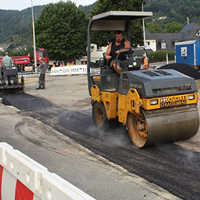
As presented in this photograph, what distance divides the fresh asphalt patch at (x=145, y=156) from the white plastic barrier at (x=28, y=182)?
6.65 ft

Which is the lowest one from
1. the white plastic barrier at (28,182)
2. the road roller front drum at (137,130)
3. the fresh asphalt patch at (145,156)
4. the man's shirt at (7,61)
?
the fresh asphalt patch at (145,156)

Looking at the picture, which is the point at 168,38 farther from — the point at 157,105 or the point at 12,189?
the point at 12,189

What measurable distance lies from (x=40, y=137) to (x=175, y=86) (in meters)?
3.23

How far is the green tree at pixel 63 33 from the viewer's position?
51.4 meters

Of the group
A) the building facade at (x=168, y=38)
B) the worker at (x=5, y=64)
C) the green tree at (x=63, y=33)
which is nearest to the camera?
the worker at (x=5, y=64)

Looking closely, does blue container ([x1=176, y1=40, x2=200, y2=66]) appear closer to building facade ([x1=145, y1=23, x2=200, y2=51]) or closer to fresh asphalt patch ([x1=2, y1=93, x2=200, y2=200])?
fresh asphalt patch ([x1=2, y1=93, x2=200, y2=200])

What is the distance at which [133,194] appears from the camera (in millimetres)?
4031

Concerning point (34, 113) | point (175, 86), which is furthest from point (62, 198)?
point (34, 113)

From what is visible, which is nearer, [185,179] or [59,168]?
[185,179]

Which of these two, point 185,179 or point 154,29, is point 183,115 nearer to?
point 185,179

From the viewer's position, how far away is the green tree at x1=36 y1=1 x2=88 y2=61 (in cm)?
5144

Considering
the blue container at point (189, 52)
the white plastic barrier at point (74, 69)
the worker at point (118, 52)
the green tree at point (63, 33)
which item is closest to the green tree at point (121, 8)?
the green tree at point (63, 33)

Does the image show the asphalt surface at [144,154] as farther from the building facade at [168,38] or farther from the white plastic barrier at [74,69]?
the building facade at [168,38]

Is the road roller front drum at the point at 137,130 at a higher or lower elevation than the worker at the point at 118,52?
lower
